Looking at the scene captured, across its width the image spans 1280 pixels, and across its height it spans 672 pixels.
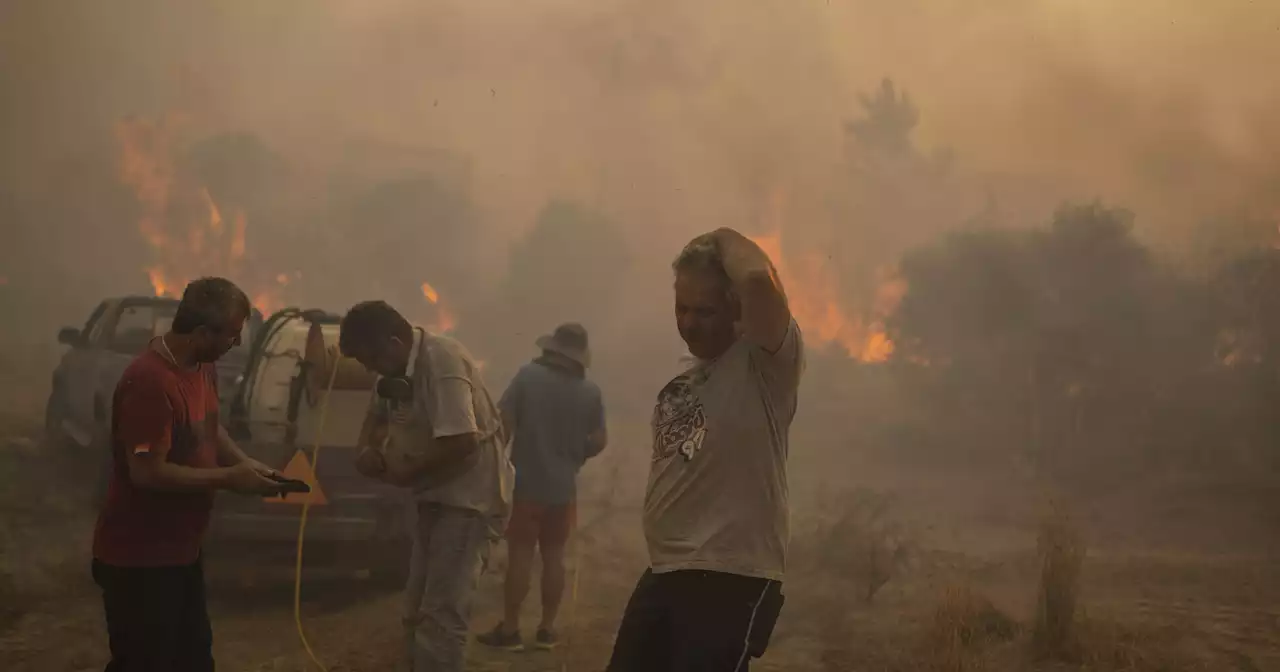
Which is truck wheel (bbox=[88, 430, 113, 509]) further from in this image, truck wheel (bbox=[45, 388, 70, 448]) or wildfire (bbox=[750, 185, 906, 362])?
wildfire (bbox=[750, 185, 906, 362])

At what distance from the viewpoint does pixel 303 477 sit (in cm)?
487

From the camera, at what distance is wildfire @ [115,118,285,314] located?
22.6ft

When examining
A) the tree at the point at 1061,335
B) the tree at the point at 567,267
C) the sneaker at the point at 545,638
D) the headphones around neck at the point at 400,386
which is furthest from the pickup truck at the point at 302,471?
the tree at the point at 1061,335

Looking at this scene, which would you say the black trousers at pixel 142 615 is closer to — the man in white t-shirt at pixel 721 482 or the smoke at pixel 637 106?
the man in white t-shirt at pixel 721 482

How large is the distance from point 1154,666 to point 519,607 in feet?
11.7

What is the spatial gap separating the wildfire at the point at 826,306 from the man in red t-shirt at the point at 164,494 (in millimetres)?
4731

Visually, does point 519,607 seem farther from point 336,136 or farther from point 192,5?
point 192,5

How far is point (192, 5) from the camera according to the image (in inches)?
274

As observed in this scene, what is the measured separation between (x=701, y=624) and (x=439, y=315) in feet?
18.2

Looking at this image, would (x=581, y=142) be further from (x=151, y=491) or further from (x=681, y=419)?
(x=681, y=419)

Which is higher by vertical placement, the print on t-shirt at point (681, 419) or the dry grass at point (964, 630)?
the print on t-shirt at point (681, 419)

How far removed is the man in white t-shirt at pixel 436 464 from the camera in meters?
3.44

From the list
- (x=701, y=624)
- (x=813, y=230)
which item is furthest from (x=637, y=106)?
(x=701, y=624)

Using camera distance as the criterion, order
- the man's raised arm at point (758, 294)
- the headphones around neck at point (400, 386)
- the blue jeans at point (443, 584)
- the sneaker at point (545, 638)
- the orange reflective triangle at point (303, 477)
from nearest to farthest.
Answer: the man's raised arm at point (758, 294)
the blue jeans at point (443, 584)
the headphones around neck at point (400, 386)
the orange reflective triangle at point (303, 477)
the sneaker at point (545, 638)
